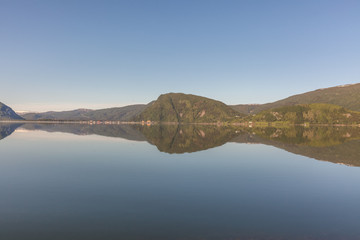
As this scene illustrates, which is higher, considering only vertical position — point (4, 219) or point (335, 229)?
point (4, 219)

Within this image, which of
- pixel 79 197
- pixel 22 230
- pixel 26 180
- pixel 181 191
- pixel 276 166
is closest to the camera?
pixel 22 230

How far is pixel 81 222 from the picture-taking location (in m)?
16.8

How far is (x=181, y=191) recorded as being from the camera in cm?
2545

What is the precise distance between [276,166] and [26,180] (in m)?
38.7

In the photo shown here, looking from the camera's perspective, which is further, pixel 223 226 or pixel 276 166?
pixel 276 166

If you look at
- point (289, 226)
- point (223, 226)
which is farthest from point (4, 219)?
point (289, 226)

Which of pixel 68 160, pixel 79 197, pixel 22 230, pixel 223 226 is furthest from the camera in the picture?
pixel 68 160

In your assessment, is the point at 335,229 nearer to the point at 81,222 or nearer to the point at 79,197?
the point at 81,222

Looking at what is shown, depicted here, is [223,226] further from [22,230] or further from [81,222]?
[22,230]

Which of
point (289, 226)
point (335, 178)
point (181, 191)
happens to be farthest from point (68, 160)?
point (335, 178)

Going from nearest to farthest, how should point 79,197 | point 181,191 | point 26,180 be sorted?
point 79,197 < point 181,191 < point 26,180

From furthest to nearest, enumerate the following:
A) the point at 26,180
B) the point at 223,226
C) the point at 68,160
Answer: the point at 68,160 < the point at 26,180 < the point at 223,226

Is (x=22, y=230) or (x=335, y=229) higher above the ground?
(x=22, y=230)

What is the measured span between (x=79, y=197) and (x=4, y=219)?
6.37m
